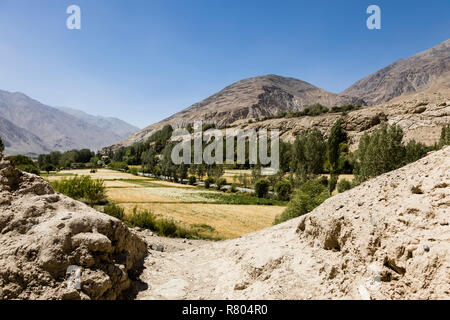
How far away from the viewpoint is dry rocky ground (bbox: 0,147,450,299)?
5.05 m

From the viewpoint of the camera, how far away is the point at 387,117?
125375 mm

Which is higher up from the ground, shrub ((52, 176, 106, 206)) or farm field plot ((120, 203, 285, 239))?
shrub ((52, 176, 106, 206))

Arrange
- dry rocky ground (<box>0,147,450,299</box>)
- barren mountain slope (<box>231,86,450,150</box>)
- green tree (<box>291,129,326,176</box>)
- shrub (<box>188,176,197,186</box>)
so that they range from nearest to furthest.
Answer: dry rocky ground (<box>0,147,450,299</box>)
green tree (<box>291,129,326,176</box>)
shrub (<box>188,176,197,186</box>)
barren mountain slope (<box>231,86,450,150</box>)

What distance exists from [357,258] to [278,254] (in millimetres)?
2857

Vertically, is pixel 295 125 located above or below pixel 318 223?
above

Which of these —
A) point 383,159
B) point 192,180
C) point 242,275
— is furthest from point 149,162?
point 242,275

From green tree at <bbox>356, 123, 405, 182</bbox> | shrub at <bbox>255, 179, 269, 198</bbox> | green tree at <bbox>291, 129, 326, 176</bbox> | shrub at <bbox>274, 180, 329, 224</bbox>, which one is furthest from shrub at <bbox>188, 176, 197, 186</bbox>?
shrub at <bbox>274, 180, 329, 224</bbox>

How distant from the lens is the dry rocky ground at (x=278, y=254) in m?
5.05

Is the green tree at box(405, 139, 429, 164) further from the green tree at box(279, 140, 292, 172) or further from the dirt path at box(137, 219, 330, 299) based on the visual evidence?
the dirt path at box(137, 219, 330, 299)

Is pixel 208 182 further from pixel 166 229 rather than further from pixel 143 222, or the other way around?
pixel 166 229

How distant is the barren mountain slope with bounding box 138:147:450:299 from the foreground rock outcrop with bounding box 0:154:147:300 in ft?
5.26
